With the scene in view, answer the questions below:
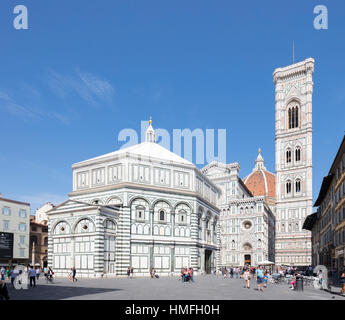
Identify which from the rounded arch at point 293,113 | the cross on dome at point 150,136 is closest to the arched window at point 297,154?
the rounded arch at point 293,113

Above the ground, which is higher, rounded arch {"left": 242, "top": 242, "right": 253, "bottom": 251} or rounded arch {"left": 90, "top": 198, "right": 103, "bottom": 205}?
rounded arch {"left": 90, "top": 198, "right": 103, "bottom": 205}

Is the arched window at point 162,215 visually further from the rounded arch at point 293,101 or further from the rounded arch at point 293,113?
the rounded arch at point 293,101

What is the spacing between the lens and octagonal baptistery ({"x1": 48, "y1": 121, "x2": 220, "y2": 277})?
45.9 m

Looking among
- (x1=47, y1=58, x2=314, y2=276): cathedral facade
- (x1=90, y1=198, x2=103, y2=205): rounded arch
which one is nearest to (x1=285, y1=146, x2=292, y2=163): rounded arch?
(x1=47, y1=58, x2=314, y2=276): cathedral facade

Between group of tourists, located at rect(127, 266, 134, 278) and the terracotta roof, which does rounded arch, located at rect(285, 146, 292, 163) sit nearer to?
the terracotta roof

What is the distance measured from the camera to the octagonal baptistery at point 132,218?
4588 centimetres

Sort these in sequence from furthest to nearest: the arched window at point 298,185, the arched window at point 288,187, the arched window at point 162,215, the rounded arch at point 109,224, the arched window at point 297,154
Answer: the arched window at point 297,154 < the arched window at point 288,187 < the arched window at point 298,185 < the arched window at point 162,215 < the rounded arch at point 109,224

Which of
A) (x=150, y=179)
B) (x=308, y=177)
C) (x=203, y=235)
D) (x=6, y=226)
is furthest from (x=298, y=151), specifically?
(x=6, y=226)

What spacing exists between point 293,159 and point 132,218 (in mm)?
62974

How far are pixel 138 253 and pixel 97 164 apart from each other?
12322 mm

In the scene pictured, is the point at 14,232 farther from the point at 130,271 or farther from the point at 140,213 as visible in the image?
the point at 130,271

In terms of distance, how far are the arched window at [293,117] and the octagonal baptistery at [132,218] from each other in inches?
2137

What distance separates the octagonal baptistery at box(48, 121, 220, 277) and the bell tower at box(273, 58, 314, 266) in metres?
45.2

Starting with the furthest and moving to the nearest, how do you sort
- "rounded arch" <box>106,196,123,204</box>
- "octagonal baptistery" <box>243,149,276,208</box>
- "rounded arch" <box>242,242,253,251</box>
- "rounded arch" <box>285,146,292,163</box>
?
"octagonal baptistery" <box>243,149,276,208</box> < "rounded arch" <box>285,146,292,163</box> < "rounded arch" <box>242,242,253,251</box> < "rounded arch" <box>106,196,123,204</box>
